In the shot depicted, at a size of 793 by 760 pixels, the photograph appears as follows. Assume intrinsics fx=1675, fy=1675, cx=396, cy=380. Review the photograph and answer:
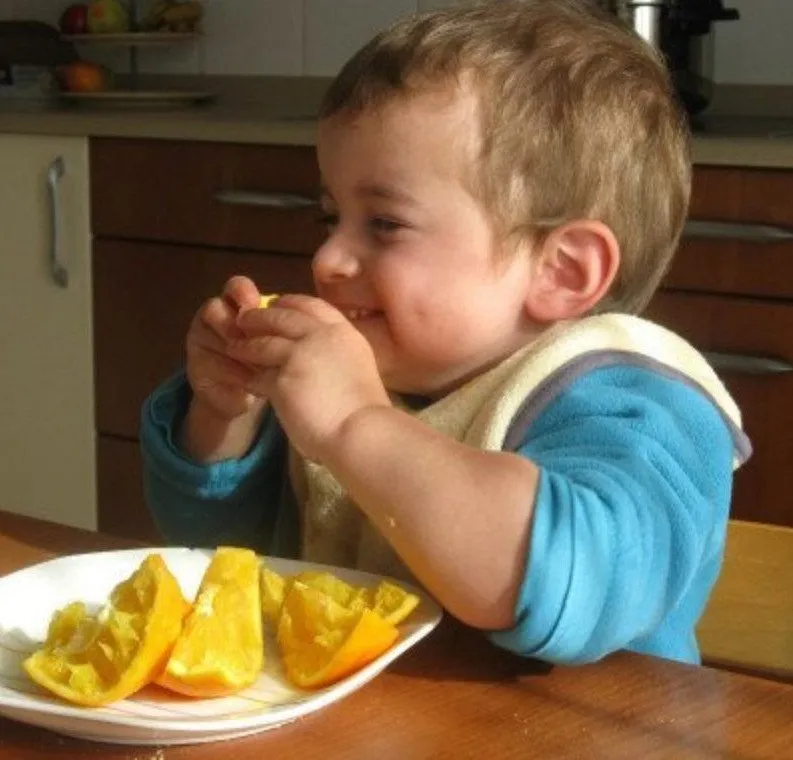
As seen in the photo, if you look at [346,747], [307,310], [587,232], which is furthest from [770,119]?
[346,747]

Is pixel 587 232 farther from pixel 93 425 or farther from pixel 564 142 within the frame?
pixel 93 425

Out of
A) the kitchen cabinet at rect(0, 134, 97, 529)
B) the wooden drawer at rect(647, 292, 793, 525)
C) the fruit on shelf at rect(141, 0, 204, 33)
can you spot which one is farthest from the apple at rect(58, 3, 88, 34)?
the wooden drawer at rect(647, 292, 793, 525)

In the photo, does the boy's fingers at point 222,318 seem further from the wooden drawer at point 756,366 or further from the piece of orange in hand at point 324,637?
the wooden drawer at point 756,366

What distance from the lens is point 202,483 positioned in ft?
3.68

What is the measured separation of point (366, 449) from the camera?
2.72 ft

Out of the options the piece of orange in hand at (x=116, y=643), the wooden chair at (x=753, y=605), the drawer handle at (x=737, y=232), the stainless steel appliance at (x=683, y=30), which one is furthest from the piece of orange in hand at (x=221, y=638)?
the stainless steel appliance at (x=683, y=30)

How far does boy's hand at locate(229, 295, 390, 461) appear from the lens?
86 centimetres

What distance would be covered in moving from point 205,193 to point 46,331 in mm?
468

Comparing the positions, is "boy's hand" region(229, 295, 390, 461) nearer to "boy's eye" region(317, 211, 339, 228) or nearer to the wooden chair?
"boy's eye" region(317, 211, 339, 228)

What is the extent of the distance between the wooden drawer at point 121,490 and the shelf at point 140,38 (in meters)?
0.79

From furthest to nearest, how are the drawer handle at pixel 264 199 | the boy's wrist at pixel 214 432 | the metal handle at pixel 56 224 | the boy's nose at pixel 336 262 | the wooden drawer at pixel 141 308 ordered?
the metal handle at pixel 56 224
the wooden drawer at pixel 141 308
the drawer handle at pixel 264 199
the boy's wrist at pixel 214 432
the boy's nose at pixel 336 262

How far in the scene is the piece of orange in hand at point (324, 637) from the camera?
75 centimetres

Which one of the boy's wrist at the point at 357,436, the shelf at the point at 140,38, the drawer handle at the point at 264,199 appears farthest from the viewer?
the shelf at the point at 140,38

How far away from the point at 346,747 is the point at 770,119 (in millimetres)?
2048
